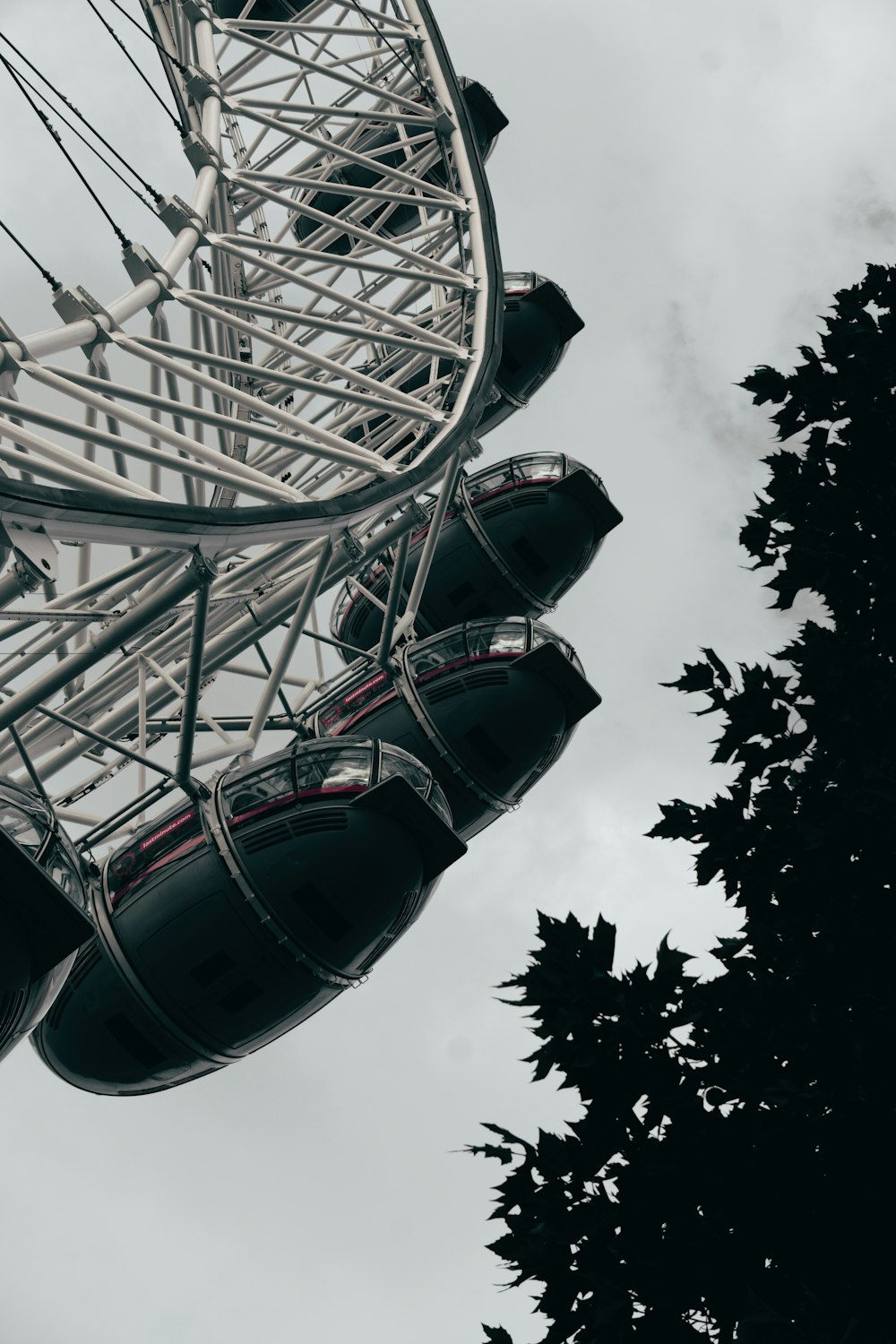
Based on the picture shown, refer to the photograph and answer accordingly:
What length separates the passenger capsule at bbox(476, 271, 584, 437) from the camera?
135 ft

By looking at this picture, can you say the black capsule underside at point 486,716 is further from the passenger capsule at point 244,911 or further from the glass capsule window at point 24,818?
the glass capsule window at point 24,818

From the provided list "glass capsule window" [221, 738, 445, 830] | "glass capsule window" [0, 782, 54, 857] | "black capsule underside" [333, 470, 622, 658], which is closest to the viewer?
"glass capsule window" [0, 782, 54, 857]

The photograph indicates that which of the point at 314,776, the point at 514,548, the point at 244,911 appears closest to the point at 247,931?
the point at 244,911

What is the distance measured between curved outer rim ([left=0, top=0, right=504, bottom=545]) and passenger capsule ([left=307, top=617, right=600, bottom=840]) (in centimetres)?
423

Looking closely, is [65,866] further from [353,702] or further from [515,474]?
[515,474]

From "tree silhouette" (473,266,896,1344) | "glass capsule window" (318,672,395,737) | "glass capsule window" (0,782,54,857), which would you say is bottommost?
"tree silhouette" (473,266,896,1344)

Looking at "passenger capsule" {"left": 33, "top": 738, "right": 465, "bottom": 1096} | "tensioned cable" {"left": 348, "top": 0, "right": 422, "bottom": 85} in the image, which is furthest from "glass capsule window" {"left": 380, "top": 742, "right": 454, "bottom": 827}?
"tensioned cable" {"left": 348, "top": 0, "right": 422, "bottom": 85}

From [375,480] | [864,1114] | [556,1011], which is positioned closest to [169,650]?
[375,480]

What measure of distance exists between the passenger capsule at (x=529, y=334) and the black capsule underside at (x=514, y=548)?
23.4 ft

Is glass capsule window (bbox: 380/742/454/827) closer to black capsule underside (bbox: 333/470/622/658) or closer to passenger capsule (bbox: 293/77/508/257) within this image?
black capsule underside (bbox: 333/470/622/658)

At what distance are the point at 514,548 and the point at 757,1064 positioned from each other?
2587 cm

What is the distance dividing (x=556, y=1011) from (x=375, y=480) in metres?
15.2

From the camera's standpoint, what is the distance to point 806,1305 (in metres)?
7.45

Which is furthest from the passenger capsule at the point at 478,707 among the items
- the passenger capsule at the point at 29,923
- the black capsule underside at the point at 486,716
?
the passenger capsule at the point at 29,923
